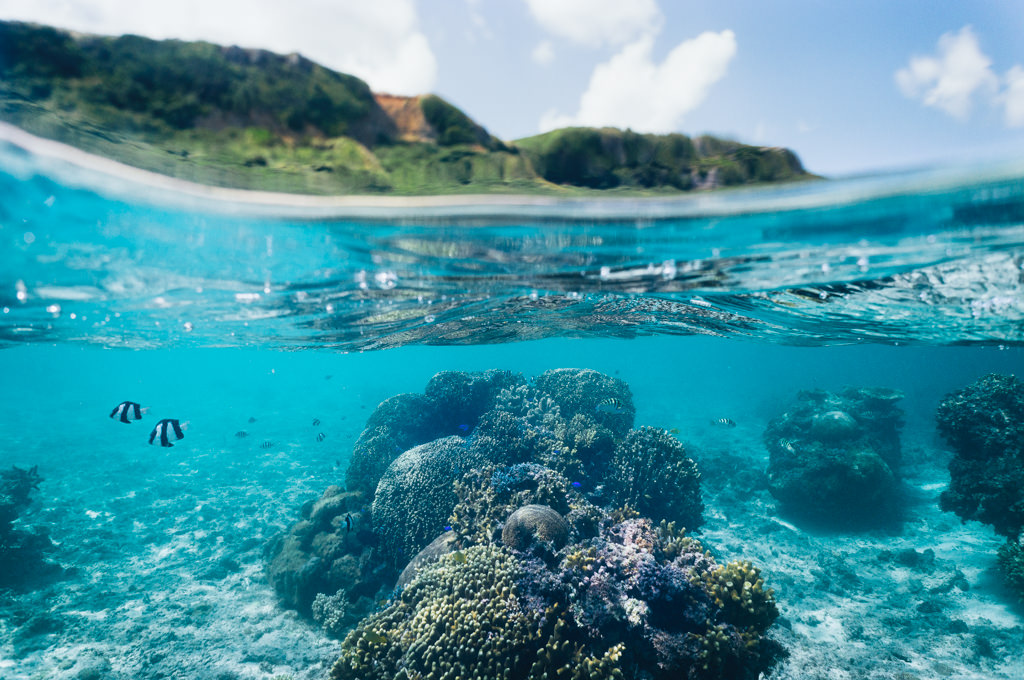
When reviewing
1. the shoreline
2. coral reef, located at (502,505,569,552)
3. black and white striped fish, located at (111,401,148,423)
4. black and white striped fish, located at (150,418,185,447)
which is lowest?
coral reef, located at (502,505,569,552)

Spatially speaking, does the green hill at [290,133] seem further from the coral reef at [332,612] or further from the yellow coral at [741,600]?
the coral reef at [332,612]

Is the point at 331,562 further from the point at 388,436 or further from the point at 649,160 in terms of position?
the point at 649,160

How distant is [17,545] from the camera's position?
12586 millimetres

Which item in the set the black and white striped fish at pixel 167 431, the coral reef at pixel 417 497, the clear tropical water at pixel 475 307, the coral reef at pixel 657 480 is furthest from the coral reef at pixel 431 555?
the black and white striped fish at pixel 167 431

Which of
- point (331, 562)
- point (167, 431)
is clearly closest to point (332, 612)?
point (331, 562)

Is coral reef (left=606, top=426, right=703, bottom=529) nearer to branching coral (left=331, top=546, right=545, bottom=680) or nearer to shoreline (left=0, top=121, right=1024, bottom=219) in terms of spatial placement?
branching coral (left=331, top=546, right=545, bottom=680)

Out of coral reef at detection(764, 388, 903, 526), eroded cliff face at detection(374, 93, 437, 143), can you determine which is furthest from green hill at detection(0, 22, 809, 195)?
coral reef at detection(764, 388, 903, 526)

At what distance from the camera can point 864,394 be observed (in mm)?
21266

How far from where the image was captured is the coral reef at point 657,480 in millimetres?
11125

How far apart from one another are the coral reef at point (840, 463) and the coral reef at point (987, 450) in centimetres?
208

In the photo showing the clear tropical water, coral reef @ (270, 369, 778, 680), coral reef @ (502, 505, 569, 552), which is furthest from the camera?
the clear tropical water

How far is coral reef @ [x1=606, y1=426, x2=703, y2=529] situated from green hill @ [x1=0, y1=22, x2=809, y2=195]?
7507mm

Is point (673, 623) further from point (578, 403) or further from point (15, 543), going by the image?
Result: point (15, 543)

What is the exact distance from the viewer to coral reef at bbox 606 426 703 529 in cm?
1112
